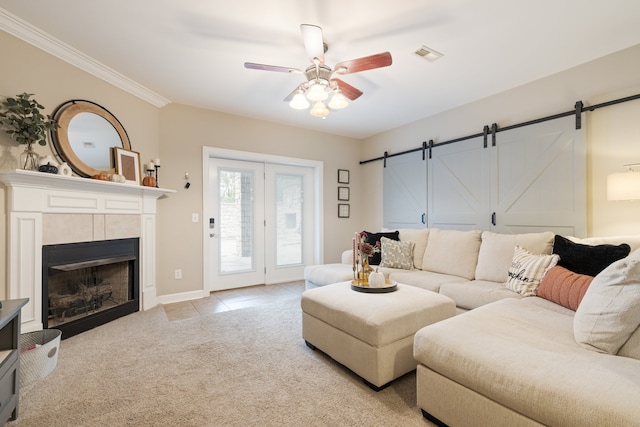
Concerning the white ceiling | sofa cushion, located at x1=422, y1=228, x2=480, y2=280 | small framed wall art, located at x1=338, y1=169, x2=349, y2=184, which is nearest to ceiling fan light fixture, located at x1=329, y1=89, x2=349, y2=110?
the white ceiling

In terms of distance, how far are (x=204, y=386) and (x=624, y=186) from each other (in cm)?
347

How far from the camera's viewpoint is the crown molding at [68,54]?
2.27 m

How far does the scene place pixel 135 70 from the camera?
119 inches

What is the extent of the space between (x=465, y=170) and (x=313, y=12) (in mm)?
2737

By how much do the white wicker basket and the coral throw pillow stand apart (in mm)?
3529

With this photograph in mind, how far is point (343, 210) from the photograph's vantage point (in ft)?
17.7

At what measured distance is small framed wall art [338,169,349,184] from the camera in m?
5.33

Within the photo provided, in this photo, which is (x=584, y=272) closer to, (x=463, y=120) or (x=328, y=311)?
(x=328, y=311)

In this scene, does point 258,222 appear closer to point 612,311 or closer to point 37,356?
point 37,356

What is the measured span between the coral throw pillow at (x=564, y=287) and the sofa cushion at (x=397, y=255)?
1.46 m

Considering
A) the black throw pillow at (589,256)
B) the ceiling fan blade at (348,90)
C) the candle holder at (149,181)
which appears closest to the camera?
the black throw pillow at (589,256)

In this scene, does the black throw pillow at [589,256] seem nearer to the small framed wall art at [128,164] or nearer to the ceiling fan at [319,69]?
the ceiling fan at [319,69]

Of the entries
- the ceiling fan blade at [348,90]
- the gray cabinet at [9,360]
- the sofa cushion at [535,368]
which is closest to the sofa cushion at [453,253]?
the sofa cushion at [535,368]

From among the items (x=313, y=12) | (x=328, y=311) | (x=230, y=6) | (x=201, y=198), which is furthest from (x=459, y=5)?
(x=201, y=198)
